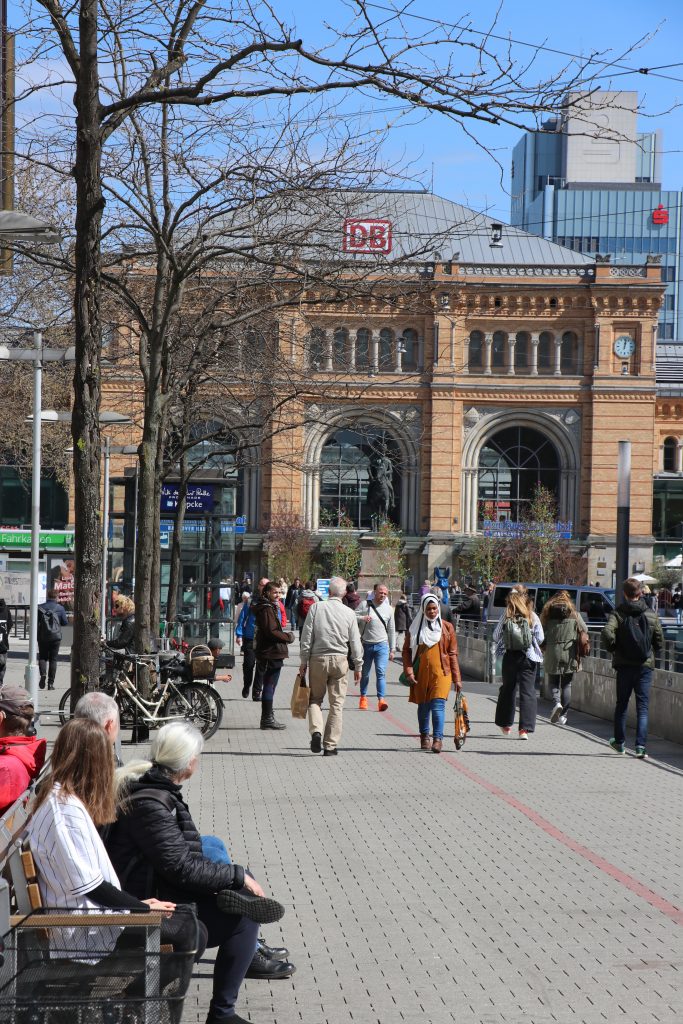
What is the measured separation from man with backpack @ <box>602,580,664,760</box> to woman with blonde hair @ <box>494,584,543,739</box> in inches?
52.0

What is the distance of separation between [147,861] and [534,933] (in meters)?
2.49

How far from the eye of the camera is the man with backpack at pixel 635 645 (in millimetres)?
13867

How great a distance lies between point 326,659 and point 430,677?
1.06m

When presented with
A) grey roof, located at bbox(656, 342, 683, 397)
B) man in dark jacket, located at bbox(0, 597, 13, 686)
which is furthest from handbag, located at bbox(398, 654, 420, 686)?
grey roof, located at bbox(656, 342, 683, 397)

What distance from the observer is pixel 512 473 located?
68188mm

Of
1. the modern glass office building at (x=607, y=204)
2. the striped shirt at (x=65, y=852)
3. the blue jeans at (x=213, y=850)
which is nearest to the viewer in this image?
the striped shirt at (x=65, y=852)

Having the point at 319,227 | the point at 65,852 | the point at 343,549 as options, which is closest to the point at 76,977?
the point at 65,852

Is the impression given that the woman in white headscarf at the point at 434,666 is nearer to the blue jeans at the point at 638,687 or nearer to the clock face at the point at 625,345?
the blue jeans at the point at 638,687

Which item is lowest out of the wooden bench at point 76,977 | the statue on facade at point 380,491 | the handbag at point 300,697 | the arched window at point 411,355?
the handbag at point 300,697

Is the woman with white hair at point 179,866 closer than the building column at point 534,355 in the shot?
Yes

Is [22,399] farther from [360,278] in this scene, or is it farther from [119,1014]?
[119,1014]

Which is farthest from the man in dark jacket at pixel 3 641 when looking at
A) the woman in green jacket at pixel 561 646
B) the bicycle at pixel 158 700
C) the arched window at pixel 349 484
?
the arched window at pixel 349 484

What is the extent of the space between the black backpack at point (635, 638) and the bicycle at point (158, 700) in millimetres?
4293

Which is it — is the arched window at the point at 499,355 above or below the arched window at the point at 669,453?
above
